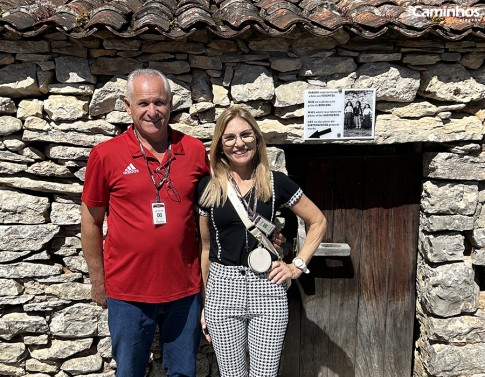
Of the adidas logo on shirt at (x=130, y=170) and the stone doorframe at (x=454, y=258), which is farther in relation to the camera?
the stone doorframe at (x=454, y=258)

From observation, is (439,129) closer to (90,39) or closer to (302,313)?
(302,313)

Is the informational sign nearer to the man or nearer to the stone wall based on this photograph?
the stone wall

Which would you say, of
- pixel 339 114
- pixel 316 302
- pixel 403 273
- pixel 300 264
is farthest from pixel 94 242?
pixel 403 273

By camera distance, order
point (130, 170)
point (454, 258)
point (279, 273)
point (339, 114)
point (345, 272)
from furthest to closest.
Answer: point (345, 272) → point (454, 258) → point (339, 114) → point (279, 273) → point (130, 170)

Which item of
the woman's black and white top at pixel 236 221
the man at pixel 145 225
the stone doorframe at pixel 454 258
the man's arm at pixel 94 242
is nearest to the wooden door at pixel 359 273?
the stone doorframe at pixel 454 258

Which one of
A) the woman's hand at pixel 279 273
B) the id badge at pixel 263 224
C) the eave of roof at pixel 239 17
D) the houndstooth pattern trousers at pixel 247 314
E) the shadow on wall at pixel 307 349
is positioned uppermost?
the eave of roof at pixel 239 17

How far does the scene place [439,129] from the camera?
345 cm

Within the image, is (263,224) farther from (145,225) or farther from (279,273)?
(145,225)

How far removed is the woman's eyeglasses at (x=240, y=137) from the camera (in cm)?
278

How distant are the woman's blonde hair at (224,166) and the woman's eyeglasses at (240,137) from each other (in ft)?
0.12

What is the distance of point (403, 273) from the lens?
3.95m

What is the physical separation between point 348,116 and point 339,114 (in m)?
0.06

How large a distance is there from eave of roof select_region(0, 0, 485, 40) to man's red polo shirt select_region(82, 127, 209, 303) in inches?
24.5

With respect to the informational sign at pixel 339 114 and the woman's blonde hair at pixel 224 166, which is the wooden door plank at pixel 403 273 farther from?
the woman's blonde hair at pixel 224 166
